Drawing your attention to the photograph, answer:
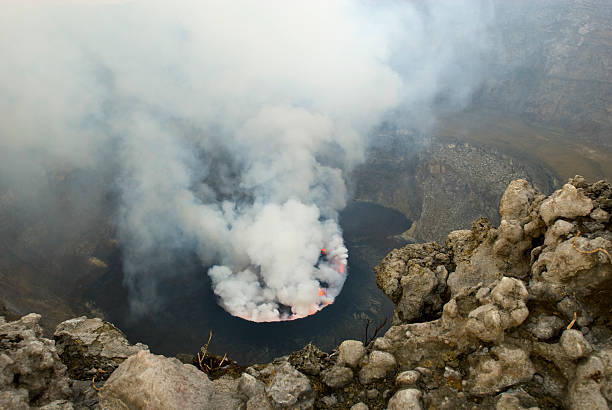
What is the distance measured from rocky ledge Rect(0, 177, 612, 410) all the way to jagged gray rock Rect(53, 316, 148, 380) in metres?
0.10

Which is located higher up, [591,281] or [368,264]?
[591,281]

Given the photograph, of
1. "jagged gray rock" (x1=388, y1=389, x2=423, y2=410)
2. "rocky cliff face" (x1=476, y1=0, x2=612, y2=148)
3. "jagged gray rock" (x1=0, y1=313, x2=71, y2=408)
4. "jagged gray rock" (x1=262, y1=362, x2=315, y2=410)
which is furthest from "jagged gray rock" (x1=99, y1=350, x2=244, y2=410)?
"rocky cliff face" (x1=476, y1=0, x2=612, y2=148)

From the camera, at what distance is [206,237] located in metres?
49.4

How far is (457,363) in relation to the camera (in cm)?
603

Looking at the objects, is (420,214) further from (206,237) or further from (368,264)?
(206,237)

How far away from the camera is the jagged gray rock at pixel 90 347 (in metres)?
8.02

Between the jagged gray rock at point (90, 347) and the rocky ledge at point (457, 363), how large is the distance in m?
0.10

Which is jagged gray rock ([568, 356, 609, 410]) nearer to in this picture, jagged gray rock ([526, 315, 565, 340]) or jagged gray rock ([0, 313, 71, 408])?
jagged gray rock ([526, 315, 565, 340])

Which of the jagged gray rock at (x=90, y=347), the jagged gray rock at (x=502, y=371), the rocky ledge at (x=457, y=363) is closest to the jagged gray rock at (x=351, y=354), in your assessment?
the rocky ledge at (x=457, y=363)

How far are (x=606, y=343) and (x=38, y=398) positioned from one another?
8.73 m

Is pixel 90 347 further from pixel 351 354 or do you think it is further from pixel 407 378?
pixel 407 378

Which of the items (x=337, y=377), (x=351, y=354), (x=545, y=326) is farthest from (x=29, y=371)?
(x=545, y=326)

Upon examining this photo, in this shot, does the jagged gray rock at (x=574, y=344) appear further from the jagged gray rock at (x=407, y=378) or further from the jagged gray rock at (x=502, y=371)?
the jagged gray rock at (x=407, y=378)

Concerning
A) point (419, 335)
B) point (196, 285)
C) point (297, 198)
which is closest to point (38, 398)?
point (419, 335)
